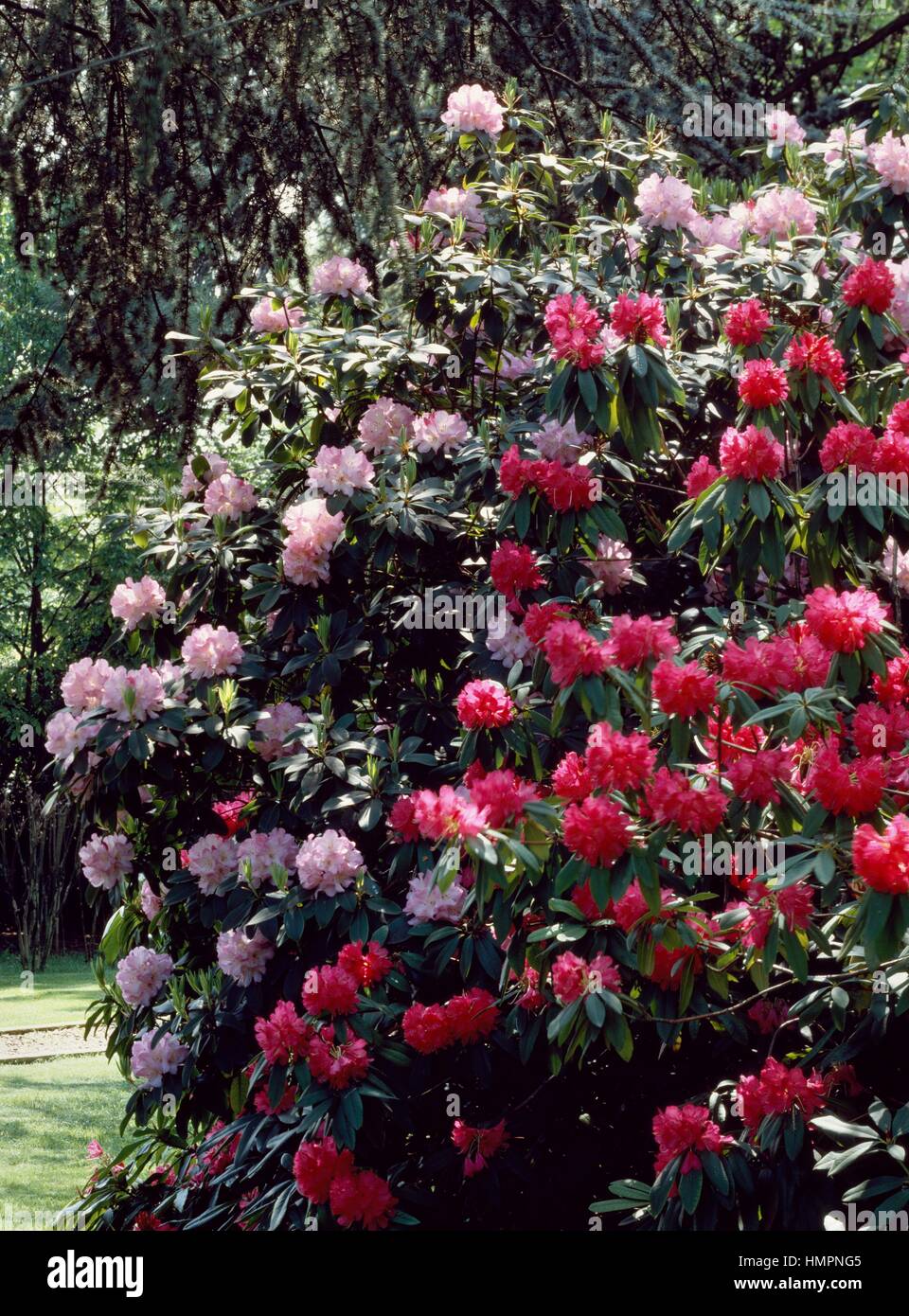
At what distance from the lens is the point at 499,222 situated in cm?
340

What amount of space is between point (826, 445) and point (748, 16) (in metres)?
3.68

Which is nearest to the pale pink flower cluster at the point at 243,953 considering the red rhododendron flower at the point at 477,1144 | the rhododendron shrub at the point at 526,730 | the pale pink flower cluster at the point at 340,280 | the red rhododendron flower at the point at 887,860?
the rhododendron shrub at the point at 526,730

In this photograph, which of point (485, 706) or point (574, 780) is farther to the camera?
point (485, 706)

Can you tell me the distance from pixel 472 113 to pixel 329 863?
1.97 metres

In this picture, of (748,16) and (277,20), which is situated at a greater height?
(748,16)

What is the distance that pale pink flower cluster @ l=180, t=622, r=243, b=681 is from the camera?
2.90 m

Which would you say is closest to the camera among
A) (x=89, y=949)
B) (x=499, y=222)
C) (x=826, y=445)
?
(x=826, y=445)

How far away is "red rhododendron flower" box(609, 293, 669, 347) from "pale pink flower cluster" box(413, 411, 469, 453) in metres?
0.58

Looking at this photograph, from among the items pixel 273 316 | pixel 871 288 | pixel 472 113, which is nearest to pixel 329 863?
pixel 273 316

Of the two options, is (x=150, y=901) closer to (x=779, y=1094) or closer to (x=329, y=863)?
(x=329, y=863)

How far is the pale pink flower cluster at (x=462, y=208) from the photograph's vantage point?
3250 mm

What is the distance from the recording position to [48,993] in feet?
30.4
